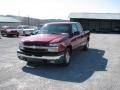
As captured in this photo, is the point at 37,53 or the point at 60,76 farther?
the point at 37,53

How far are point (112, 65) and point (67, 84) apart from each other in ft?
11.3

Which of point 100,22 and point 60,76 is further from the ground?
point 60,76

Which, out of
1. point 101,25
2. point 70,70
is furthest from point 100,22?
point 70,70

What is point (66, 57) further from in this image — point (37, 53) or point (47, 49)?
point (37, 53)

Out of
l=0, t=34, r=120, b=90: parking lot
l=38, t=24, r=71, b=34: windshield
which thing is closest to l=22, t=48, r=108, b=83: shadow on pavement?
l=0, t=34, r=120, b=90: parking lot

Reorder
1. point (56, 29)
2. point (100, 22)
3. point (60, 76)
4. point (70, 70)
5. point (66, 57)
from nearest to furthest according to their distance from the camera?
1. point (60, 76)
2. point (70, 70)
3. point (66, 57)
4. point (56, 29)
5. point (100, 22)

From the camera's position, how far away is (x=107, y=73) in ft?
25.4

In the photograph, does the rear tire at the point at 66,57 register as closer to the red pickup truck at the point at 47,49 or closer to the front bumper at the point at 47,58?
the red pickup truck at the point at 47,49

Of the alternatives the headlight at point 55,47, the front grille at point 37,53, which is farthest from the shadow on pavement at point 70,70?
the headlight at point 55,47

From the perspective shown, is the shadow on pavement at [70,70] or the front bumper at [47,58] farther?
the front bumper at [47,58]

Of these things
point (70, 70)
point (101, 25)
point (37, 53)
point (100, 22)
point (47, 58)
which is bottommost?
point (101, 25)

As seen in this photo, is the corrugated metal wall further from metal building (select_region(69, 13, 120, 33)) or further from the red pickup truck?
the red pickup truck

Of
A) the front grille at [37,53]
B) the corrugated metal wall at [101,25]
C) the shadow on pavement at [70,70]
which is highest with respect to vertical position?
the front grille at [37,53]

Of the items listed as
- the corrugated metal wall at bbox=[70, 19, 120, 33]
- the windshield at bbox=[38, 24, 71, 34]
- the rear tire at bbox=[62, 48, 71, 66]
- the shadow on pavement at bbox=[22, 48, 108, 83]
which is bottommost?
the corrugated metal wall at bbox=[70, 19, 120, 33]
